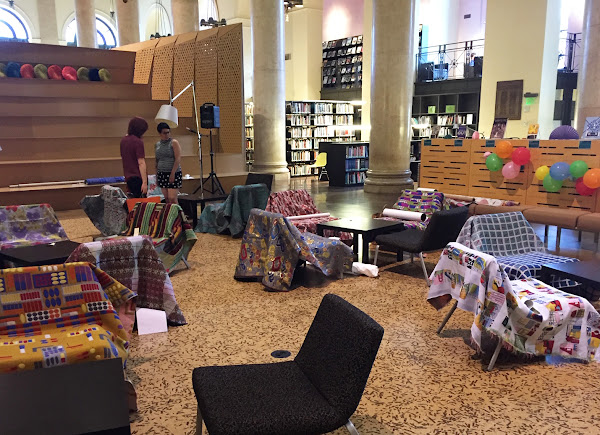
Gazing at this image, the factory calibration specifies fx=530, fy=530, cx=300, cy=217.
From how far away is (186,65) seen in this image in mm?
12297

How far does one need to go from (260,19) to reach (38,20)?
589 inches

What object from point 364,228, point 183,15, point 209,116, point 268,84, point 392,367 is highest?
point 183,15

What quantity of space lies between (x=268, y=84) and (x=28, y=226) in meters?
7.07

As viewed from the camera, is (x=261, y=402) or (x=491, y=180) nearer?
(x=261, y=402)

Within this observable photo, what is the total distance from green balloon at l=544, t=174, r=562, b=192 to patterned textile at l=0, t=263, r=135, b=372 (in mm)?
5557

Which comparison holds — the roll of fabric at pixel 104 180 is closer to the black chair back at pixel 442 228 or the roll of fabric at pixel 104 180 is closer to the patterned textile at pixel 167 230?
the patterned textile at pixel 167 230

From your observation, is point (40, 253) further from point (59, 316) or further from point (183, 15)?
point (183, 15)

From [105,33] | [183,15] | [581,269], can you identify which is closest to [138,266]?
[581,269]

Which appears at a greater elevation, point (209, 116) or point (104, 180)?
point (209, 116)

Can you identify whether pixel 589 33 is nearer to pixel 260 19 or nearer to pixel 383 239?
pixel 260 19

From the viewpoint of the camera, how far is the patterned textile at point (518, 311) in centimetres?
314

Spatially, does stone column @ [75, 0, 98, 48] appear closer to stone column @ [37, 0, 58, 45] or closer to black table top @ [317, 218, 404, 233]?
stone column @ [37, 0, 58, 45]

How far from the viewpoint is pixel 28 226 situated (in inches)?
200

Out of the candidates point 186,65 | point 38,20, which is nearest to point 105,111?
point 186,65
